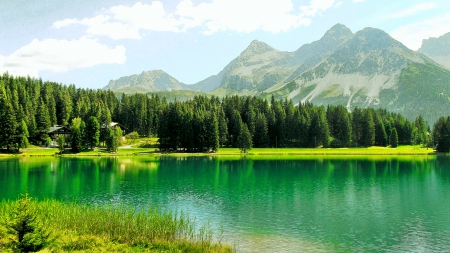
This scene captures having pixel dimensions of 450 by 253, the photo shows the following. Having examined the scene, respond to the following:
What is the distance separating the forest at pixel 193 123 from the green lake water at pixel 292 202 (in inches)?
2556

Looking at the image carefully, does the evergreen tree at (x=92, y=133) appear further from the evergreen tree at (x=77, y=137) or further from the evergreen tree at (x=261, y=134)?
Result: the evergreen tree at (x=261, y=134)

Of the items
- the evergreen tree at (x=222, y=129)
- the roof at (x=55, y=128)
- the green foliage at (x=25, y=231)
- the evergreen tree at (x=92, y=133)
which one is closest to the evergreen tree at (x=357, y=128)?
the evergreen tree at (x=222, y=129)

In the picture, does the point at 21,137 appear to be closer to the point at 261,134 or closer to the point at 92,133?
the point at 92,133

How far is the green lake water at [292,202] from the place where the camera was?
2816 cm

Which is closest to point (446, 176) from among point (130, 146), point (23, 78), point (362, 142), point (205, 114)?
point (205, 114)

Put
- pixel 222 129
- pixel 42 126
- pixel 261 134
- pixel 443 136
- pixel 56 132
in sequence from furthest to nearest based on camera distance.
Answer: pixel 261 134, pixel 222 129, pixel 56 132, pixel 443 136, pixel 42 126

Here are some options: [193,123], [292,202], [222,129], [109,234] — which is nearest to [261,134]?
[222,129]

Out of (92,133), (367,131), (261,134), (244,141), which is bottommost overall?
(244,141)

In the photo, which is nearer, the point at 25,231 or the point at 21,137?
the point at 25,231

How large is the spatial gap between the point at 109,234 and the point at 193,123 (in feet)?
387

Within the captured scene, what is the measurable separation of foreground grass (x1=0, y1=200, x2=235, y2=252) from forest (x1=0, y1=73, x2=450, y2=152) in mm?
109792

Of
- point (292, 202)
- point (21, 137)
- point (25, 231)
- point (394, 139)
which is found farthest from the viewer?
point (394, 139)

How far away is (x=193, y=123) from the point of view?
142 m

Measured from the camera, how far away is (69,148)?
138 metres
